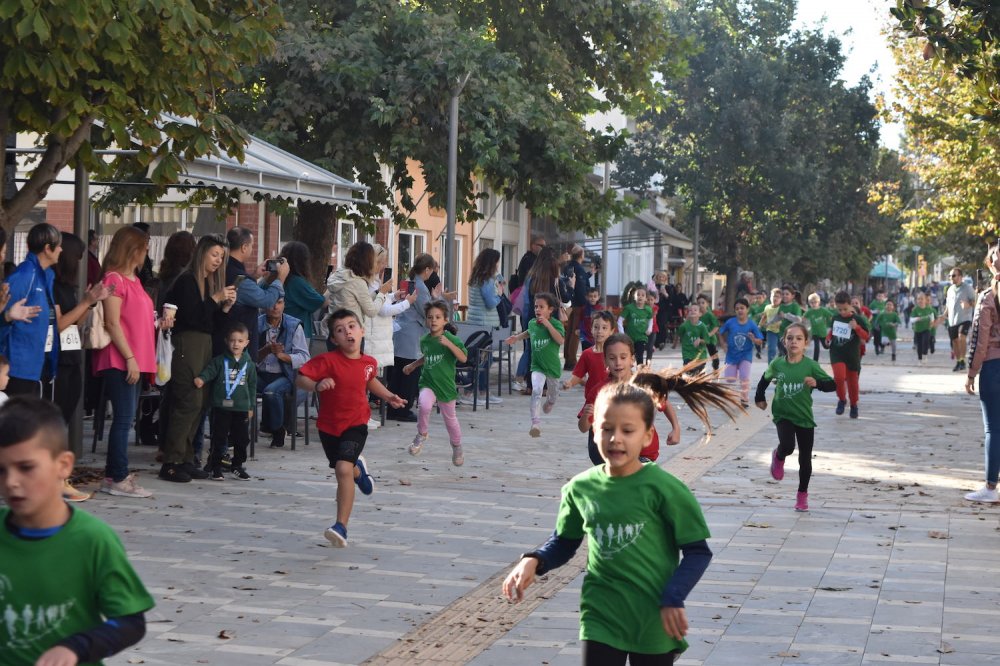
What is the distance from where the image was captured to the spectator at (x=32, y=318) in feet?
30.4

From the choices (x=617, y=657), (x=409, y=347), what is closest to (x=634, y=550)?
(x=617, y=657)

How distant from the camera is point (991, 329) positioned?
1078 centimetres

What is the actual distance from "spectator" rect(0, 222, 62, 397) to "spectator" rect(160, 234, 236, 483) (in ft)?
4.54

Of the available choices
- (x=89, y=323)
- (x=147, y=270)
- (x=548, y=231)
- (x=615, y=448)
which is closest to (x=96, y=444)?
(x=147, y=270)

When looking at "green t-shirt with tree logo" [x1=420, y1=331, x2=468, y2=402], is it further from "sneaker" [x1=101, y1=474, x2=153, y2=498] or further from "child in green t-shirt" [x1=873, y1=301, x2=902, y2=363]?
"child in green t-shirt" [x1=873, y1=301, x2=902, y2=363]

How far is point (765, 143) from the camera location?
→ 5225 cm

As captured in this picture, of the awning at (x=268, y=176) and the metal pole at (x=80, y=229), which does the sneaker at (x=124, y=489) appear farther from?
the awning at (x=268, y=176)

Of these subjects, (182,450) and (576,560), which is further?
(182,450)

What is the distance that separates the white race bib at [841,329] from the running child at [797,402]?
678 centimetres

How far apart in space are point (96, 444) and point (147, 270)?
5.10 feet

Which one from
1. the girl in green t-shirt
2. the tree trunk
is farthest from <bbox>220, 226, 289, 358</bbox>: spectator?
the girl in green t-shirt

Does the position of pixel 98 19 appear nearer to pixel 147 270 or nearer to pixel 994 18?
pixel 147 270

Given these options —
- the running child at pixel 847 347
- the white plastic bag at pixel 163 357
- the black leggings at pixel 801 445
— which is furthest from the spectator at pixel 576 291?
the white plastic bag at pixel 163 357

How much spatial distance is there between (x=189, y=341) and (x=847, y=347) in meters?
9.56
